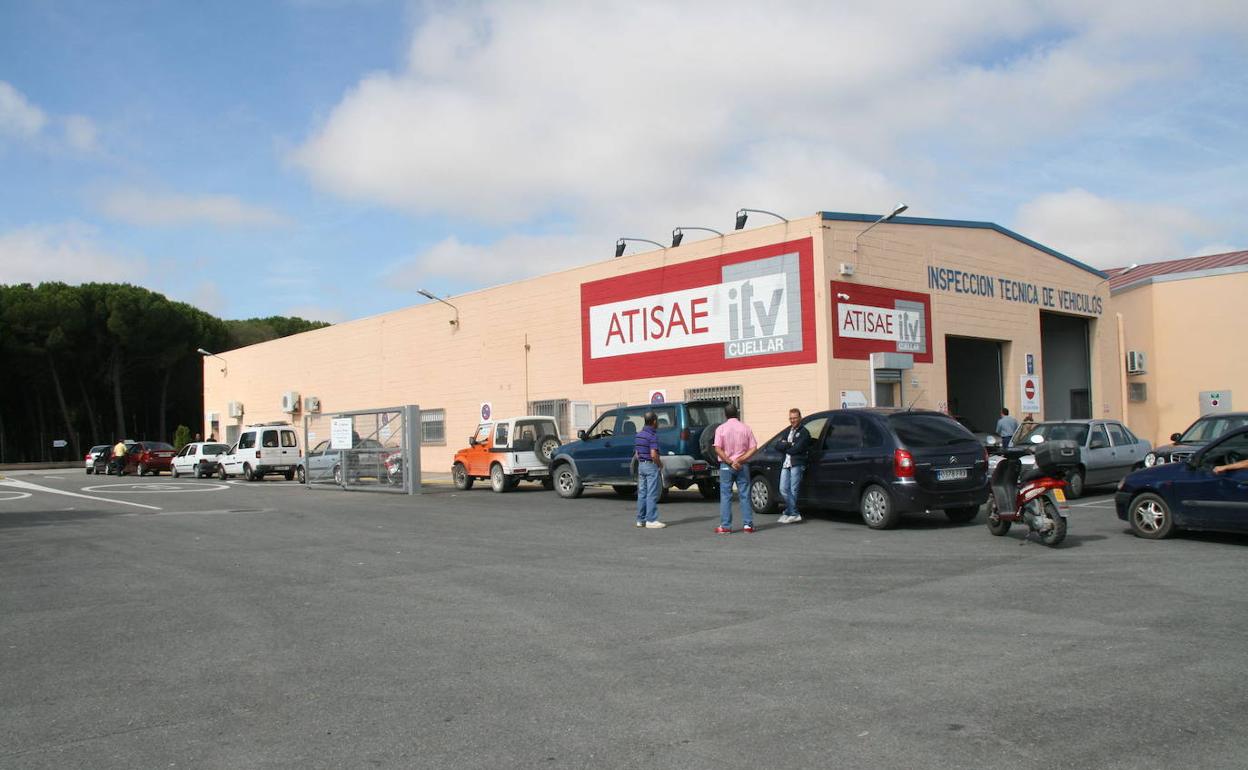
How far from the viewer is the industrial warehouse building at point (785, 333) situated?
2277 cm

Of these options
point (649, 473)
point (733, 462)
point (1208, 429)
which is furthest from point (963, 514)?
point (1208, 429)

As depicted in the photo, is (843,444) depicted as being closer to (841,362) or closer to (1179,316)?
(841,362)

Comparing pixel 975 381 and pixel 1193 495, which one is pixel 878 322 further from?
pixel 1193 495

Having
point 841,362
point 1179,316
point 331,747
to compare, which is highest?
point 1179,316

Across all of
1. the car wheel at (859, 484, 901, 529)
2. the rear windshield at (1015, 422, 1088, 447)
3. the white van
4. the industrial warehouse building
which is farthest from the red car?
the car wheel at (859, 484, 901, 529)

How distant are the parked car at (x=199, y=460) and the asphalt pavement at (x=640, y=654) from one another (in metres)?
25.9

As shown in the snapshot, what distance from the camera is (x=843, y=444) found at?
46.2ft

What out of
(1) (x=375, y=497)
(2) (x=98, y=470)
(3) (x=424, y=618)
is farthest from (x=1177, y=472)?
(2) (x=98, y=470)

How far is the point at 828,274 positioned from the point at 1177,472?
1146 cm

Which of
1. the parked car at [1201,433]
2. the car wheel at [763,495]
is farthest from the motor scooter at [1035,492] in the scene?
the parked car at [1201,433]

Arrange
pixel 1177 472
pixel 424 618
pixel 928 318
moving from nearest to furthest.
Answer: pixel 424 618
pixel 1177 472
pixel 928 318

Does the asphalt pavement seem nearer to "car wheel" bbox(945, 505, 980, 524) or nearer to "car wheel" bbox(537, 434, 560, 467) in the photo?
"car wheel" bbox(945, 505, 980, 524)

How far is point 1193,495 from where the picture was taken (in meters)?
11.2

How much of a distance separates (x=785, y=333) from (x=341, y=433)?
12230 millimetres
